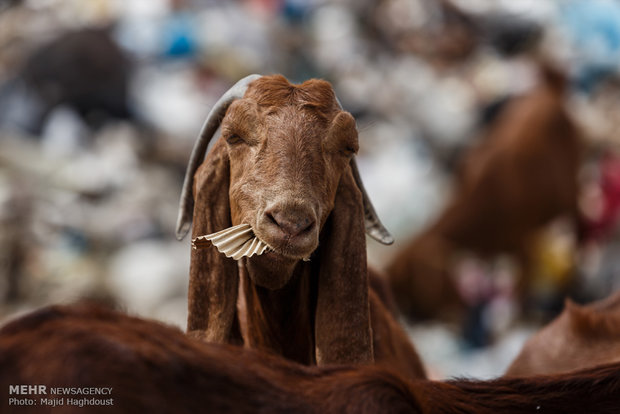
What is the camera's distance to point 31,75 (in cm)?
845

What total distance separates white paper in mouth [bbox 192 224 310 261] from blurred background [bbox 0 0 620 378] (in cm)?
410

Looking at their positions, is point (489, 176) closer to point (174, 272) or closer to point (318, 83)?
point (174, 272)

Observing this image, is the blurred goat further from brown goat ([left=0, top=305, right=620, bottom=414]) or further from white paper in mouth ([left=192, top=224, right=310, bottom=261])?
brown goat ([left=0, top=305, right=620, bottom=414])

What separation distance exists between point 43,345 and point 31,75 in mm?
7551

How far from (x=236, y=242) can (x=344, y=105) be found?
22.2ft

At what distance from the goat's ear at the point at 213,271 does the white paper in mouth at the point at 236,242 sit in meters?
0.18

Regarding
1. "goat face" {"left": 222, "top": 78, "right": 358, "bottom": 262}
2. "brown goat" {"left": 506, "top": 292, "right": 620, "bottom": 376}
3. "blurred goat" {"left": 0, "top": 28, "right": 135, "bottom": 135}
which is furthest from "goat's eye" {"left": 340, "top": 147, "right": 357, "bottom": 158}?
"blurred goat" {"left": 0, "top": 28, "right": 135, "bottom": 135}

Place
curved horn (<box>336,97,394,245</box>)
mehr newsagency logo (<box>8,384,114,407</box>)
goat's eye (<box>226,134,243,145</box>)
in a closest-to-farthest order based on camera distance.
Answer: mehr newsagency logo (<box>8,384,114,407</box>) < goat's eye (<box>226,134,243,145</box>) < curved horn (<box>336,97,394,245</box>)

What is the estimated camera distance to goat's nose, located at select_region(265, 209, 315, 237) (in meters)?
1.91

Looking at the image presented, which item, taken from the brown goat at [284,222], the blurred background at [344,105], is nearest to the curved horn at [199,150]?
the brown goat at [284,222]

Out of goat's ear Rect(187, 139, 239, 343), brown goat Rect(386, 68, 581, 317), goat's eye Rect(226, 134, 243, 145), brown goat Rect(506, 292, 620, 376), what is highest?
brown goat Rect(386, 68, 581, 317)

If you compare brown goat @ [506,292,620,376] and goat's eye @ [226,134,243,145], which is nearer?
goat's eye @ [226,134,243,145]

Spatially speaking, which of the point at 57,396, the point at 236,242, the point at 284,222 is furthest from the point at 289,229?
the point at 57,396

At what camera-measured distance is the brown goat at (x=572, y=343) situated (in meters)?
3.07
